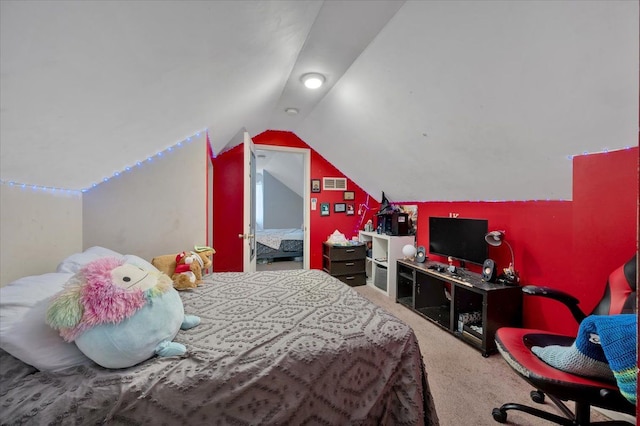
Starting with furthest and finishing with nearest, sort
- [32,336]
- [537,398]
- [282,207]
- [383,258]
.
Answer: [282,207] < [383,258] < [537,398] < [32,336]

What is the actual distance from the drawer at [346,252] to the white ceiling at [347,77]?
6.17ft

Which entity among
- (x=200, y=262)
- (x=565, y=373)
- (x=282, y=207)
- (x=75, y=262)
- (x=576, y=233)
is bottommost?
(x=565, y=373)

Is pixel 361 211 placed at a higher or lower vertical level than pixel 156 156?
lower

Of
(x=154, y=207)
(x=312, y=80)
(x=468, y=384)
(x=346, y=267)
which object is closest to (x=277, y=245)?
(x=346, y=267)

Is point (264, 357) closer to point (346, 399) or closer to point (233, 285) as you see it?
point (346, 399)

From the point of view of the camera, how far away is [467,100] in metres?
1.85

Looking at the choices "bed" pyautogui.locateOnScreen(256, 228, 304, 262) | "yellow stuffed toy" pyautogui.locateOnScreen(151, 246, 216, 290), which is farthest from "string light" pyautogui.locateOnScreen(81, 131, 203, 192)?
"bed" pyautogui.locateOnScreen(256, 228, 304, 262)

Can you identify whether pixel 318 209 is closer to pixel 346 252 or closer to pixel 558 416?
pixel 346 252

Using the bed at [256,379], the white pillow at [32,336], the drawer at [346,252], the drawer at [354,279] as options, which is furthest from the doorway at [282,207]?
the white pillow at [32,336]

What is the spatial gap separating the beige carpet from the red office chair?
10 centimetres

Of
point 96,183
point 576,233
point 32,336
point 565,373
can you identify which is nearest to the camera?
point 32,336

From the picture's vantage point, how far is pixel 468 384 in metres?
1.91

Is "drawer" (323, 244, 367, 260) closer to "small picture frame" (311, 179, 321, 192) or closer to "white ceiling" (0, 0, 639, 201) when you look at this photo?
"small picture frame" (311, 179, 321, 192)

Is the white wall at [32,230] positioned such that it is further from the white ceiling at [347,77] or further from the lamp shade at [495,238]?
the lamp shade at [495,238]
